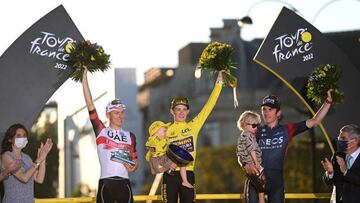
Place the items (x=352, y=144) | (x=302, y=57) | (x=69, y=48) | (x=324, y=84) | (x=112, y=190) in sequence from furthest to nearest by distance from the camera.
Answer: (x=302, y=57)
(x=324, y=84)
(x=69, y=48)
(x=352, y=144)
(x=112, y=190)

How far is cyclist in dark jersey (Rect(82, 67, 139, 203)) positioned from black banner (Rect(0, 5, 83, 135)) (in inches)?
26.7

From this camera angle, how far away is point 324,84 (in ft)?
34.1

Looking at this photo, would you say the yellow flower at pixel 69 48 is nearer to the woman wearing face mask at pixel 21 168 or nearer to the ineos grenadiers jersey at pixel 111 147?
the ineos grenadiers jersey at pixel 111 147

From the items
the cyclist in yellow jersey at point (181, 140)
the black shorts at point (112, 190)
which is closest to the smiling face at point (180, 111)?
the cyclist in yellow jersey at point (181, 140)

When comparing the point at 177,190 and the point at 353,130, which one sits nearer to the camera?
the point at 177,190

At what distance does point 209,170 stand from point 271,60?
73.3 ft

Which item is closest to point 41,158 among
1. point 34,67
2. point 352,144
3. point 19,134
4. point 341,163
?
point 19,134

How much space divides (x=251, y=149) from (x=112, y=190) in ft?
5.22

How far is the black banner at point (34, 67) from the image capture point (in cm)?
1013

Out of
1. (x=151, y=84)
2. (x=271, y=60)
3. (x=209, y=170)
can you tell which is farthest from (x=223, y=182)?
(x=271, y=60)

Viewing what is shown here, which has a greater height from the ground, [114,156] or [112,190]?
[114,156]

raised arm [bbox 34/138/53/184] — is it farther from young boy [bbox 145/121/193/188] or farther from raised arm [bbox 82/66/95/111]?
young boy [bbox 145/121/193/188]

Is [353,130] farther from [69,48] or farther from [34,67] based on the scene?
[34,67]

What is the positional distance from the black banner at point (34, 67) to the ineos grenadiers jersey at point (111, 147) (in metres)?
0.79
